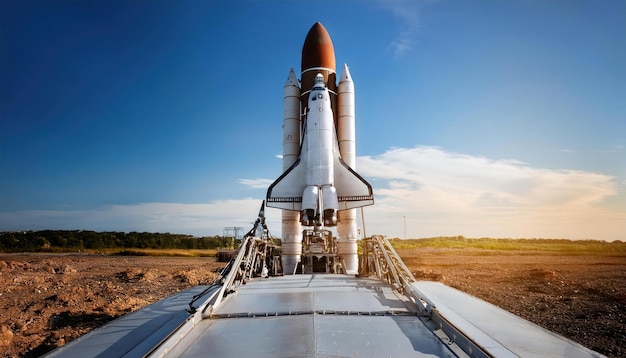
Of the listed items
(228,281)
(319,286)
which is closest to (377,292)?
(319,286)

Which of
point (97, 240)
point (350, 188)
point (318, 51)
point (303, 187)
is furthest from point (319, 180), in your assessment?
point (97, 240)

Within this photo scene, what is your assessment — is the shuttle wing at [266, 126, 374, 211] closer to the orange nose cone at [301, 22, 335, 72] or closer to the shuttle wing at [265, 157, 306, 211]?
the shuttle wing at [265, 157, 306, 211]

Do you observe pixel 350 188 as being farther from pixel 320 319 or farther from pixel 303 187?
pixel 320 319

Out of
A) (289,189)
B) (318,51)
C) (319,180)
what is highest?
(318,51)

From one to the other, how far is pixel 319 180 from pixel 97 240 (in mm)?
56983

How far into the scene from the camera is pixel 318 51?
19.7m

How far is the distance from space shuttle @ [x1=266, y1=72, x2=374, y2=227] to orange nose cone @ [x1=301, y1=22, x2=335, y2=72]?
8.62 feet

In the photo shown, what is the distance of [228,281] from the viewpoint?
8.73 metres

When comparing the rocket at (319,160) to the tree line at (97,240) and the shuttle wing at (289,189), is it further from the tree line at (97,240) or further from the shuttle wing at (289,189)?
the tree line at (97,240)

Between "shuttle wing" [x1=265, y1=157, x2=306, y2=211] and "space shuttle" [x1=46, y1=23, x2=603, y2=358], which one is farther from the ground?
"shuttle wing" [x1=265, y1=157, x2=306, y2=211]

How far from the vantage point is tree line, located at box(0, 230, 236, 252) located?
5491cm

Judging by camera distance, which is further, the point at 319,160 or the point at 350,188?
the point at 350,188

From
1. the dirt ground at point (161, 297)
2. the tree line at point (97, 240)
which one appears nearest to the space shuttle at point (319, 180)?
the dirt ground at point (161, 297)

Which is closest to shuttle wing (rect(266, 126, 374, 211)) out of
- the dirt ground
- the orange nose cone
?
the orange nose cone
